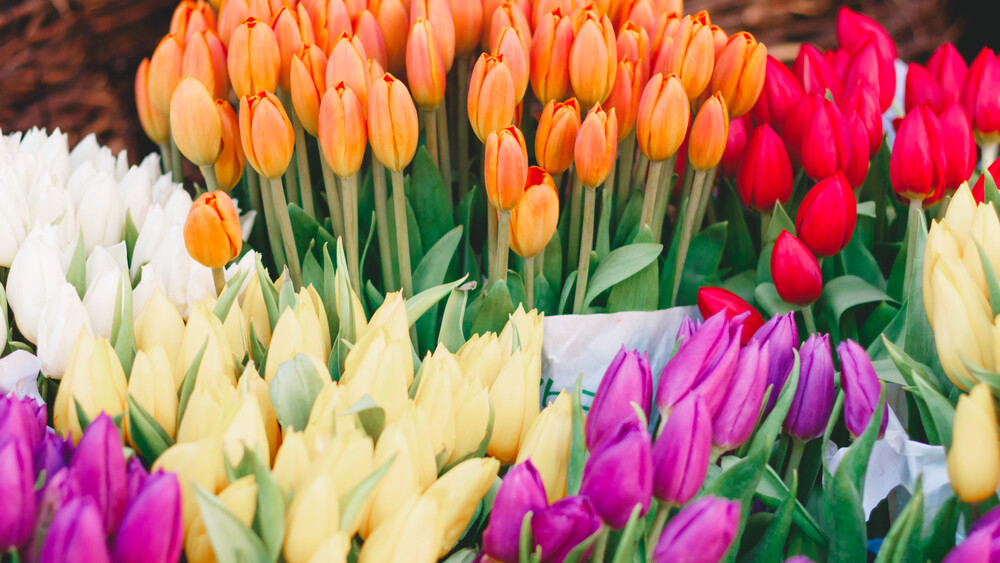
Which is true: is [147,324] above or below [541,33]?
below

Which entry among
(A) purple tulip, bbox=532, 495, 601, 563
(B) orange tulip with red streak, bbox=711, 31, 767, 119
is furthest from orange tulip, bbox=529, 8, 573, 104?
(A) purple tulip, bbox=532, 495, 601, 563

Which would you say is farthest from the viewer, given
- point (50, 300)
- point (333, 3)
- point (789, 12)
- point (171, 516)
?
point (789, 12)

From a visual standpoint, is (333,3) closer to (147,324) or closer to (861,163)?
(147,324)

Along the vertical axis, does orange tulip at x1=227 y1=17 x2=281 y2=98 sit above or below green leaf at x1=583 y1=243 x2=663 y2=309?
above

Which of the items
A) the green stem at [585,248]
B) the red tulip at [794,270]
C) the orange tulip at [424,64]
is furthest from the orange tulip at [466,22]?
the red tulip at [794,270]

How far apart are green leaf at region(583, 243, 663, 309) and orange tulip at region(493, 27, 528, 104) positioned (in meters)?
0.13

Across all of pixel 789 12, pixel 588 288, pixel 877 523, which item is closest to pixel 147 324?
pixel 588 288

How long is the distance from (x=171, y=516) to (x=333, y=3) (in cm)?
40

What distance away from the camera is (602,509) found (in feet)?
1.09

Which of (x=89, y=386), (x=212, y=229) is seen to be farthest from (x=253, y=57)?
(x=89, y=386)

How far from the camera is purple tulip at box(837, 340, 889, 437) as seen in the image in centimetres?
42

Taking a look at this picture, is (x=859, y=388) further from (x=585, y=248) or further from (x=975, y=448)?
(x=585, y=248)

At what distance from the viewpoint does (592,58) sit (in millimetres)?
522

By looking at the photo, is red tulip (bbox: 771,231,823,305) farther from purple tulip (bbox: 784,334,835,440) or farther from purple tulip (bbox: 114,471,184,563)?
purple tulip (bbox: 114,471,184,563)
